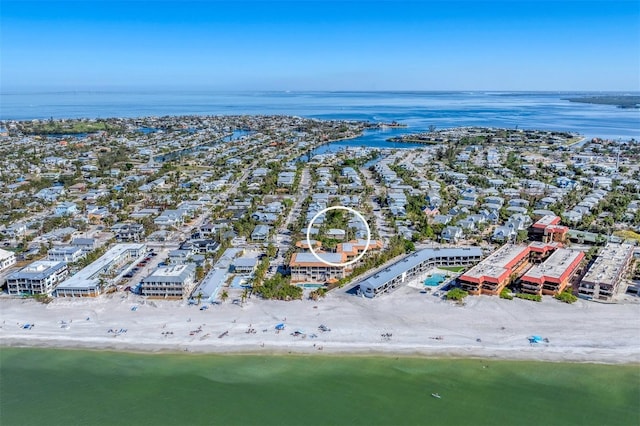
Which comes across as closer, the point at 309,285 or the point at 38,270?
the point at 38,270

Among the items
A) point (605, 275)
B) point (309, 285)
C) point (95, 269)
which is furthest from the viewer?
point (95, 269)

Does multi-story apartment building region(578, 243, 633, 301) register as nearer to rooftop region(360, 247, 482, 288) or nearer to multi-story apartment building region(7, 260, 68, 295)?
rooftop region(360, 247, 482, 288)

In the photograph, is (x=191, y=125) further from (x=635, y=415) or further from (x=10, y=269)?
(x=635, y=415)

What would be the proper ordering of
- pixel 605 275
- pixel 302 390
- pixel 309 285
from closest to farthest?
pixel 302 390, pixel 605 275, pixel 309 285

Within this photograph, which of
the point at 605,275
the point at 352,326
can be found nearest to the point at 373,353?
the point at 352,326

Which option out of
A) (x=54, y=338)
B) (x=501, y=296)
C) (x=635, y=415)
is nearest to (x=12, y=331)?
(x=54, y=338)

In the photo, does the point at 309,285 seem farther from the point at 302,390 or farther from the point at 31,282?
the point at 31,282

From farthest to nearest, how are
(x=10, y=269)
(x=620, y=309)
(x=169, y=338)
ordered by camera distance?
(x=10, y=269), (x=620, y=309), (x=169, y=338)
